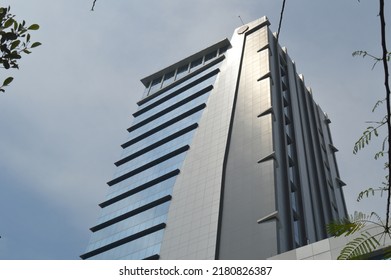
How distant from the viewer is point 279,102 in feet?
168

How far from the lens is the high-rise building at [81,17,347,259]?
37.4 meters

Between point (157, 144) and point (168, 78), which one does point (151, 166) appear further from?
point (168, 78)

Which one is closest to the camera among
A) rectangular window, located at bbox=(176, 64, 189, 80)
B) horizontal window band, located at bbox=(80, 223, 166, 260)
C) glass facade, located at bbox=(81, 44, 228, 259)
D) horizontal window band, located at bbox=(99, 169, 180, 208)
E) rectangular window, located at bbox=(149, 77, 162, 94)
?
horizontal window band, located at bbox=(80, 223, 166, 260)

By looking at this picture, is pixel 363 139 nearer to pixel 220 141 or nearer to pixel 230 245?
pixel 230 245

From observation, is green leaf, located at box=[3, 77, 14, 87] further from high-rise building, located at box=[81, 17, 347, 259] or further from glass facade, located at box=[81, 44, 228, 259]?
glass facade, located at box=[81, 44, 228, 259]

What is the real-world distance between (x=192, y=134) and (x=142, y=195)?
8837mm

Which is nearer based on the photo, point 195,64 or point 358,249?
point 358,249

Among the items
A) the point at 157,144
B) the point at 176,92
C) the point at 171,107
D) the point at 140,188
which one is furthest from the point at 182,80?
the point at 140,188

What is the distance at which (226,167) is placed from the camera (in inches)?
1687

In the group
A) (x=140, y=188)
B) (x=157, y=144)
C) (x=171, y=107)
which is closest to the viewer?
(x=140, y=188)

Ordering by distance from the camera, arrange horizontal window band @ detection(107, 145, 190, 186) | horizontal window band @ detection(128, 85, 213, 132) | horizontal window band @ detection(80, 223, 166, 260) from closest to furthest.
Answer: horizontal window band @ detection(80, 223, 166, 260) → horizontal window band @ detection(107, 145, 190, 186) → horizontal window band @ detection(128, 85, 213, 132)

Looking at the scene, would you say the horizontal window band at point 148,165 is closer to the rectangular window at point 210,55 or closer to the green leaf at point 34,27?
the rectangular window at point 210,55

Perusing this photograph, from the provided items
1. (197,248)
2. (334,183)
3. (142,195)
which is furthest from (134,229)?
(334,183)

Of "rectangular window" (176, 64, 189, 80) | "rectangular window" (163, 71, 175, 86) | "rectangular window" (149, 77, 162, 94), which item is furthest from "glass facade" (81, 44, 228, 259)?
"rectangular window" (149, 77, 162, 94)
